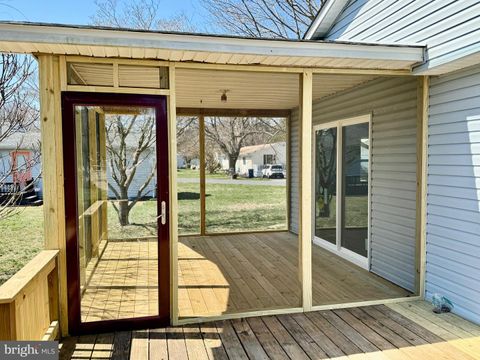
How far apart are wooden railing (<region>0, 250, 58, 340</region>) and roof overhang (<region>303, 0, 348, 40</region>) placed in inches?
190

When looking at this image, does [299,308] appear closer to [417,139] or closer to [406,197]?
[406,197]

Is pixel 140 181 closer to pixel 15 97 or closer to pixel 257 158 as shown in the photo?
pixel 15 97

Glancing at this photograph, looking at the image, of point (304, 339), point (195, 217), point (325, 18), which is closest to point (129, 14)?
point (195, 217)

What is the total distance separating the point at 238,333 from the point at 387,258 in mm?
2354

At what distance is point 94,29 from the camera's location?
275 cm

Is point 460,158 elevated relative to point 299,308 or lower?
elevated

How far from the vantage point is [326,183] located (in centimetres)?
625

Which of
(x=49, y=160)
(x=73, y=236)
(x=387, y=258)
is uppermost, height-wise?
(x=49, y=160)

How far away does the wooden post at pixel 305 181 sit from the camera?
11.9 feet

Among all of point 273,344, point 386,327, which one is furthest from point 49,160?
point 386,327

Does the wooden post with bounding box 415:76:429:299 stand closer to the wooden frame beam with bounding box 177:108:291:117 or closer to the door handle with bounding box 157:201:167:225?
the door handle with bounding box 157:201:167:225

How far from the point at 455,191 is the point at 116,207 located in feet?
10.2

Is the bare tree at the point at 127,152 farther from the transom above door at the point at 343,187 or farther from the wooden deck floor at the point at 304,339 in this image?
the transom above door at the point at 343,187

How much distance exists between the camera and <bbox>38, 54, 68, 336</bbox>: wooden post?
A: 305 cm
